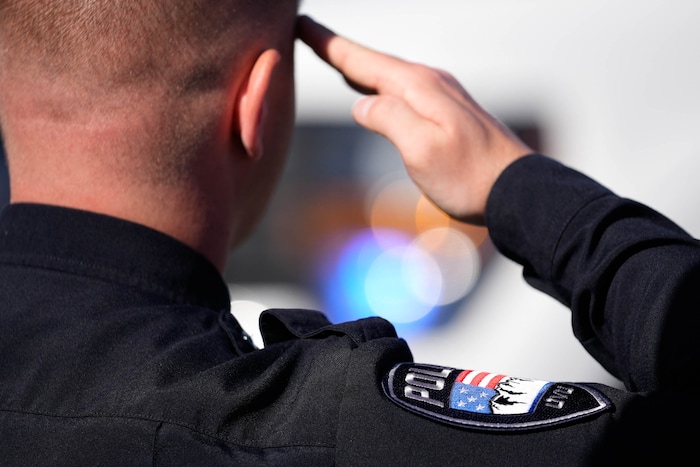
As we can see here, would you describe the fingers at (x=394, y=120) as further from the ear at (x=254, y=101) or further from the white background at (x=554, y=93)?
the white background at (x=554, y=93)

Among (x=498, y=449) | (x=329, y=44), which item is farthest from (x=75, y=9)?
(x=498, y=449)

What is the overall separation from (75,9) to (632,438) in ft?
2.90

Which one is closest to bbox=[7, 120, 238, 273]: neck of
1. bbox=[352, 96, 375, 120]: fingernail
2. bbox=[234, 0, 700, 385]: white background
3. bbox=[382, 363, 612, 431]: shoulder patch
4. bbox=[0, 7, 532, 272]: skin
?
bbox=[0, 7, 532, 272]: skin

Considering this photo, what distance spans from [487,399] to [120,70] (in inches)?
25.5

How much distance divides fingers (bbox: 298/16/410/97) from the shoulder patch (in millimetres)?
567

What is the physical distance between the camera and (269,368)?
3.35 feet

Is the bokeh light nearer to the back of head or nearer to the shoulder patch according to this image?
the back of head

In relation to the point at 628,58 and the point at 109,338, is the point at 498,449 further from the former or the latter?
the point at 628,58

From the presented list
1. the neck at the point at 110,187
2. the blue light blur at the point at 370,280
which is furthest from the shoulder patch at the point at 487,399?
the blue light blur at the point at 370,280

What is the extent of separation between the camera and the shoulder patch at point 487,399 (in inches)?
37.5

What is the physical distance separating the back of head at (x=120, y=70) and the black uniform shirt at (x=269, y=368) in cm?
13

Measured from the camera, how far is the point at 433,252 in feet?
14.1

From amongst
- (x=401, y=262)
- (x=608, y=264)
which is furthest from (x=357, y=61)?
(x=401, y=262)

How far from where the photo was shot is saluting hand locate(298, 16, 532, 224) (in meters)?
1.35
